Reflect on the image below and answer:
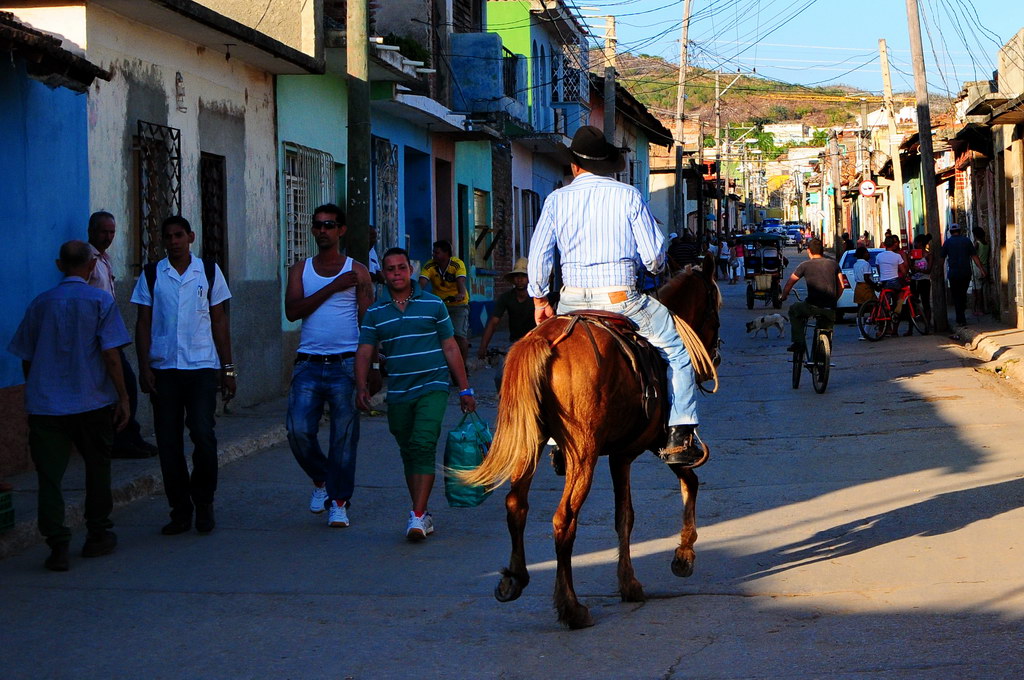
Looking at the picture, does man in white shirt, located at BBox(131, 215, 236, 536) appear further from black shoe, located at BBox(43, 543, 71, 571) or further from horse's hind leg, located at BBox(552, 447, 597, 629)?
→ horse's hind leg, located at BBox(552, 447, 597, 629)

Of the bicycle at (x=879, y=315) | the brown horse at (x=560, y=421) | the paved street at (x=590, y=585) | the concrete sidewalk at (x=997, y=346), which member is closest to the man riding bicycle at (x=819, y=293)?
the concrete sidewalk at (x=997, y=346)

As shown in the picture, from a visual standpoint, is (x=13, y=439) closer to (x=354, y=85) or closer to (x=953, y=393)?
(x=354, y=85)

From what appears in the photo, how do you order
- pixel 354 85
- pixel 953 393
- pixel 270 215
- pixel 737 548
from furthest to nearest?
pixel 270 215
pixel 953 393
pixel 354 85
pixel 737 548

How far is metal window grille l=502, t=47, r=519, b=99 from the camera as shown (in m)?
27.0

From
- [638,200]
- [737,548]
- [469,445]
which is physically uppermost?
[638,200]

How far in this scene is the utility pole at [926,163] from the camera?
75.0 ft

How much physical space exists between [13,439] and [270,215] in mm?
6240

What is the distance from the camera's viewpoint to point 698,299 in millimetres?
7238

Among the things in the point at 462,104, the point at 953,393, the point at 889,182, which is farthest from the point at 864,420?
the point at 889,182

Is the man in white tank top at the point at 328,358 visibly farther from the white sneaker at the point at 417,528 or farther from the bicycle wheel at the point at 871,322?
the bicycle wheel at the point at 871,322

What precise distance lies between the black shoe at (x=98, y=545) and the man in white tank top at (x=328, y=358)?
50.6 inches

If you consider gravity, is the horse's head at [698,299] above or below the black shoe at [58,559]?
above

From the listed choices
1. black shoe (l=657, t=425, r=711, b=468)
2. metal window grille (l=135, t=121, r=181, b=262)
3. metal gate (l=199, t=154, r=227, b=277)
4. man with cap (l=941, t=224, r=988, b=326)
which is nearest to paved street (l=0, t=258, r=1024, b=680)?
black shoe (l=657, t=425, r=711, b=468)

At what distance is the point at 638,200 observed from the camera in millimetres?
6375
